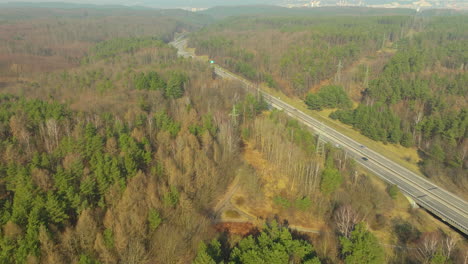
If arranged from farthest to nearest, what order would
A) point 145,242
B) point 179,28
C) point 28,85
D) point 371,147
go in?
point 179,28, point 28,85, point 371,147, point 145,242

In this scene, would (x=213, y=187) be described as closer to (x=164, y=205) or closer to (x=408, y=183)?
(x=164, y=205)

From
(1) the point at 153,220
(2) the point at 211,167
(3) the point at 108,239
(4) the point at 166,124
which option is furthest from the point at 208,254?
(4) the point at 166,124

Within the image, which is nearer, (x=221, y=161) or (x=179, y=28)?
(x=221, y=161)

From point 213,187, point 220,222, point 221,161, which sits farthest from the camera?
point 221,161

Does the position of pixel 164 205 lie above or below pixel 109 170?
below

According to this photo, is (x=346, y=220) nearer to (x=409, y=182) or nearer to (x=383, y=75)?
(x=409, y=182)

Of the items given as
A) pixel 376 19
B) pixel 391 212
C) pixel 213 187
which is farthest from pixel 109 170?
pixel 376 19

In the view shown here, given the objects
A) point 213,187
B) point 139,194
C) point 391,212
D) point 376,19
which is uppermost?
point 376,19
